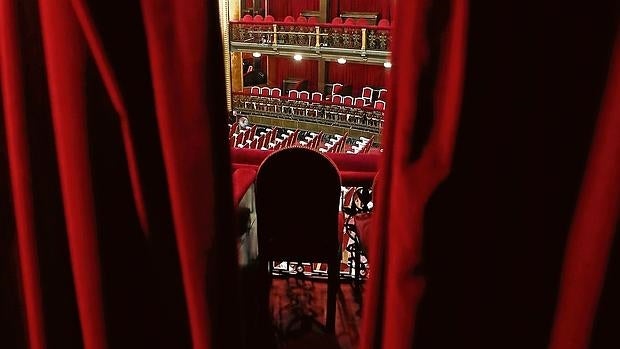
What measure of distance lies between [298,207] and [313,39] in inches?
412

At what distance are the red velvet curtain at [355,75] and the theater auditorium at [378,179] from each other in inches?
528

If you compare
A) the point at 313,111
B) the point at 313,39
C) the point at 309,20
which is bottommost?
the point at 313,111

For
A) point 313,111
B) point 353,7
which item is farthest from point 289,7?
point 313,111

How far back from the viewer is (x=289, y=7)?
1465 centimetres
